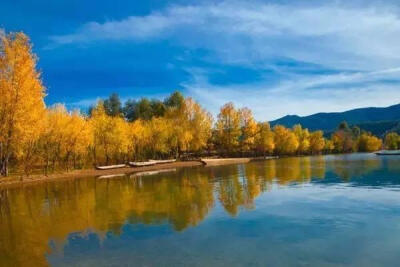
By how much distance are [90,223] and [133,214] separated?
2.23 meters

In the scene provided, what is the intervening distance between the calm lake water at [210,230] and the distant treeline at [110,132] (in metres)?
15.3

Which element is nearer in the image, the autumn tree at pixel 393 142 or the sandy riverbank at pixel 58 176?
the sandy riverbank at pixel 58 176

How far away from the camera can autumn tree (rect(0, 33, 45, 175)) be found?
3403 cm

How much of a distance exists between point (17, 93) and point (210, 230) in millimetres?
28939

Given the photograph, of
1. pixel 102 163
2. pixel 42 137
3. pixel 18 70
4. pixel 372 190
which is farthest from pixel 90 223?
pixel 102 163

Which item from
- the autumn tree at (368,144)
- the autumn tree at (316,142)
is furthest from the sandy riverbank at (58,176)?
the autumn tree at (368,144)

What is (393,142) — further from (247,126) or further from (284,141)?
(247,126)

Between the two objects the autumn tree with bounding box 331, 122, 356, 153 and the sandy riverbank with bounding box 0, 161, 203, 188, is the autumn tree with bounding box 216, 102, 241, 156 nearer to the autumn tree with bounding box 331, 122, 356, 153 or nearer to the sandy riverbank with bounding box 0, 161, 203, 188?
the sandy riverbank with bounding box 0, 161, 203, 188

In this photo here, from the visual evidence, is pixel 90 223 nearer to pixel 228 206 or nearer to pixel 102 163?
pixel 228 206

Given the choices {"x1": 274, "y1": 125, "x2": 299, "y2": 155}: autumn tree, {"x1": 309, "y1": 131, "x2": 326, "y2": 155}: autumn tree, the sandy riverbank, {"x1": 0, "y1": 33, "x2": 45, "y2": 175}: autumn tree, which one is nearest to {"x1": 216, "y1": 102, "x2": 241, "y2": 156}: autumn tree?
{"x1": 274, "y1": 125, "x2": 299, "y2": 155}: autumn tree

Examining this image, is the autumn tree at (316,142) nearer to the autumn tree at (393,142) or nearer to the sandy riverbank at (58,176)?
the autumn tree at (393,142)

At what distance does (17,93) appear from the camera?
3434 centimetres

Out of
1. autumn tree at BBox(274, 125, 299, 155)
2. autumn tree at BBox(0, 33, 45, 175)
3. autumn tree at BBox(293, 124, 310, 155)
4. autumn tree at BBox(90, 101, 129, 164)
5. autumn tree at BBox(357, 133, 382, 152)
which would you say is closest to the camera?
autumn tree at BBox(0, 33, 45, 175)

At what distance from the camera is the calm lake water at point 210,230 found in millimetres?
10188
